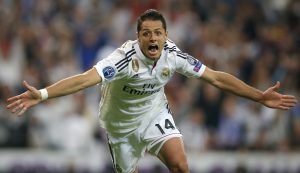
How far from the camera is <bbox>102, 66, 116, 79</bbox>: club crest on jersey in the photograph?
9.92 m

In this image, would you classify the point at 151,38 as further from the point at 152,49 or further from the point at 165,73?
the point at 165,73

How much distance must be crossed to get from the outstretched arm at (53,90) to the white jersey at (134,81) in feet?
0.61

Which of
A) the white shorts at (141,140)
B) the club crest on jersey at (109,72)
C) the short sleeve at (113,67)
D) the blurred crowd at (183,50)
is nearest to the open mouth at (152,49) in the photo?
the short sleeve at (113,67)

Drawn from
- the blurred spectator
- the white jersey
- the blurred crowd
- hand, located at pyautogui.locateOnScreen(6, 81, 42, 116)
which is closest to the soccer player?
the white jersey

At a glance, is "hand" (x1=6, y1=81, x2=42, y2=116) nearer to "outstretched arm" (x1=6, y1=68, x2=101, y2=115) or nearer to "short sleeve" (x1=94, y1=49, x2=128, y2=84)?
"outstretched arm" (x1=6, y1=68, x2=101, y2=115)

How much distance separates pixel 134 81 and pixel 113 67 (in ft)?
1.37

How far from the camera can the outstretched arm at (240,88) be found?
10.5 meters

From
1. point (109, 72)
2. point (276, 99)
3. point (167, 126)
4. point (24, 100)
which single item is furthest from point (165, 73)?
point (24, 100)

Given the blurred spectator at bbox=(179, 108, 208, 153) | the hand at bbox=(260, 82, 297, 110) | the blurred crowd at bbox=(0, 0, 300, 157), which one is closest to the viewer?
the hand at bbox=(260, 82, 297, 110)

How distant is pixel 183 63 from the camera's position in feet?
34.3

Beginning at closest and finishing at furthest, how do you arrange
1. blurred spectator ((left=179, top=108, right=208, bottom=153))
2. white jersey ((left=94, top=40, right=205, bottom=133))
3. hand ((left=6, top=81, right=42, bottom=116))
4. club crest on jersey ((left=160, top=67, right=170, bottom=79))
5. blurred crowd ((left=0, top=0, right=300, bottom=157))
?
hand ((left=6, top=81, right=42, bottom=116)) → white jersey ((left=94, top=40, right=205, bottom=133)) → club crest on jersey ((left=160, top=67, right=170, bottom=79)) → blurred crowd ((left=0, top=0, right=300, bottom=157)) → blurred spectator ((left=179, top=108, right=208, bottom=153))

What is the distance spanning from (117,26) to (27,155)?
3.38 meters

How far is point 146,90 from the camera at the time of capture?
414 inches

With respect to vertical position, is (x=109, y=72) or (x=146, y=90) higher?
(x=109, y=72)
